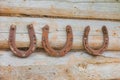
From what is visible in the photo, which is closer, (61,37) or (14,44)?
(14,44)

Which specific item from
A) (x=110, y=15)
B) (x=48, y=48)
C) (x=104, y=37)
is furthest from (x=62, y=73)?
(x=110, y=15)

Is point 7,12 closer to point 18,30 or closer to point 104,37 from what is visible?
point 18,30

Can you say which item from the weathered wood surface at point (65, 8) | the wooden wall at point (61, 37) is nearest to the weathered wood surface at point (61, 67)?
the wooden wall at point (61, 37)

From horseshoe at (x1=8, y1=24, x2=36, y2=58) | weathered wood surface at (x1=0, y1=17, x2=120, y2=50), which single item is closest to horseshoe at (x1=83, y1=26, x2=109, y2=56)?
weathered wood surface at (x1=0, y1=17, x2=120, y2=50)

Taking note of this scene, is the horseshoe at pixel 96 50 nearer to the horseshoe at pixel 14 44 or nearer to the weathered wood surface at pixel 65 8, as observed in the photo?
the weathered wood surface at pixel 65 8

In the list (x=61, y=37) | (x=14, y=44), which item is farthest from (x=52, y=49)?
(x=14, y=44)

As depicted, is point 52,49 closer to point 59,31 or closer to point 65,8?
point 59,31
